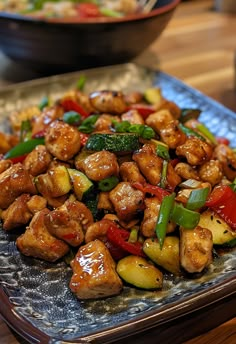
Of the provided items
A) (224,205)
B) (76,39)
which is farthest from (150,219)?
(76,39)

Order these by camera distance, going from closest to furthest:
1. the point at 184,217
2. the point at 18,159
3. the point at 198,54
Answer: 1. the point at 184,217
2. the point at 18,159
3. the point at 198,54

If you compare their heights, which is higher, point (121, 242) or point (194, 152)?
point (194, 152)

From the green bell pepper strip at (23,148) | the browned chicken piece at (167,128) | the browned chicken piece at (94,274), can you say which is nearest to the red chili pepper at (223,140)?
the browned chicken piece at (167,128)

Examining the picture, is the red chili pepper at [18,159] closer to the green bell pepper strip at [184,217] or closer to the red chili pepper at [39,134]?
the red chili pepper at [39,134]

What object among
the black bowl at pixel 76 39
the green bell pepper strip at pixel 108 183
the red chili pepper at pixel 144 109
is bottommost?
the green bell pepper strip at pixel 108 183

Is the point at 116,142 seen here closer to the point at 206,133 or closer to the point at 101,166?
the point at 101,166

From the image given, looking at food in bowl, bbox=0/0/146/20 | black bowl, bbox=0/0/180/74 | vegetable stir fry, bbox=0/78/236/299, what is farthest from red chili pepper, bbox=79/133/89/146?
food in bowl, bbox=0/0/146/20

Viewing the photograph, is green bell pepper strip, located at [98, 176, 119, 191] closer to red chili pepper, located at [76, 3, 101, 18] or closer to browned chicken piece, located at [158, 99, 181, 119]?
browned chicken piece, located at [158, 99, 181, 119]
